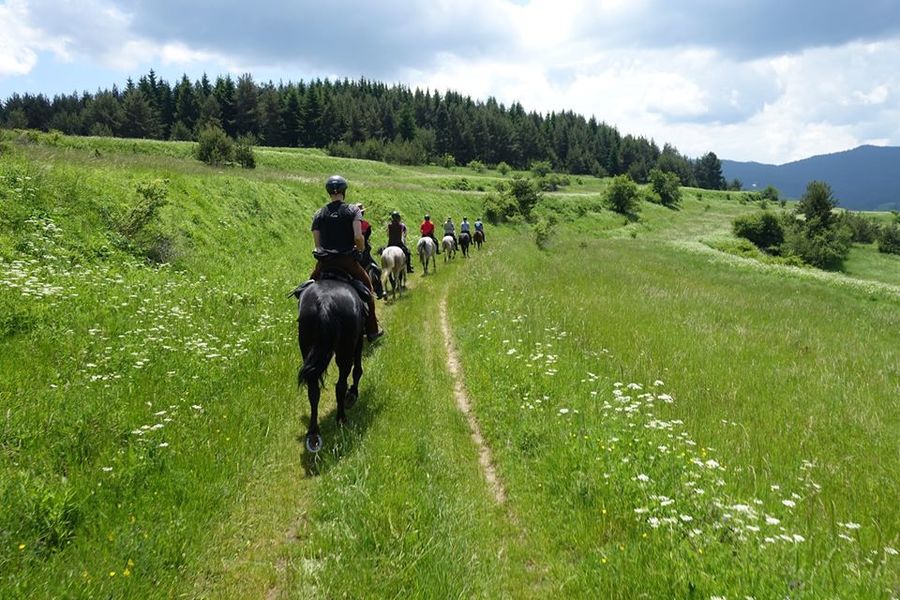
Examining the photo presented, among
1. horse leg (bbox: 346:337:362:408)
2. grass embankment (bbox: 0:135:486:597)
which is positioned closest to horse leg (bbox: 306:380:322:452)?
grass embankment (bbox: 0:135:486:597)

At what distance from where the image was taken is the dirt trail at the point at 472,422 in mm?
5820

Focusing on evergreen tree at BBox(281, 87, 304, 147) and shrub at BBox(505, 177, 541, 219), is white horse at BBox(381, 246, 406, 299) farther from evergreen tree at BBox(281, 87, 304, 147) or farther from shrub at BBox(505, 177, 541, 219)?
evergreen tree at BBox(281, 87, 304, 147)

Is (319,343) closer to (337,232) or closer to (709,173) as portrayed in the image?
(337,232)

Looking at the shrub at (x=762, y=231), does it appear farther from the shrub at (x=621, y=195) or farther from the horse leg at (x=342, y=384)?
the horse leg at (x=342, y=384)

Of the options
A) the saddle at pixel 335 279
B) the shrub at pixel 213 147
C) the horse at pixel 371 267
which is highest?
the shrub at pixel 213 147

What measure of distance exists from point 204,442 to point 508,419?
13.4 ft

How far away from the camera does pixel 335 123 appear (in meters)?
107

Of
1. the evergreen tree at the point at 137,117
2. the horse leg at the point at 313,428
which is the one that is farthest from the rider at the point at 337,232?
the evergreen tree at the point at 137,117

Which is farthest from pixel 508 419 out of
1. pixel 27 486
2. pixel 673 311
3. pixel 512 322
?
pixel 673 311

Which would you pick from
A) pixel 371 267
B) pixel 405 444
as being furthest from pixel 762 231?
pixel 405 444

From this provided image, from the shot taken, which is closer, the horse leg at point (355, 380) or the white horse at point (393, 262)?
the horse leg at point (355, 380)

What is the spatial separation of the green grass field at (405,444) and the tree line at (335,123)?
230ft

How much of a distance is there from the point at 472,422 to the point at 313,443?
2.51m

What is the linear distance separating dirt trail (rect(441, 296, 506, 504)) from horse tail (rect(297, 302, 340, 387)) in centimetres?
244
